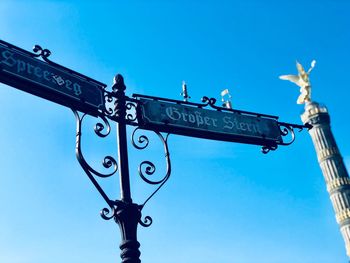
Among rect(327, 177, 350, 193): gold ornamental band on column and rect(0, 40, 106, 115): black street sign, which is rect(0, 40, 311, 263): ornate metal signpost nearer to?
rect(0, 40, 106, 115): black street sign

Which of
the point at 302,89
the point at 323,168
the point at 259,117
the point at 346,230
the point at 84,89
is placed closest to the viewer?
the point at 84,89

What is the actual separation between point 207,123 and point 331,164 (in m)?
35.3

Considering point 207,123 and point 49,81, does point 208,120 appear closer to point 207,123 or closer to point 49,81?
point 207,123

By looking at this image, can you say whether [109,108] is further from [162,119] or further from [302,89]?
[302,89]

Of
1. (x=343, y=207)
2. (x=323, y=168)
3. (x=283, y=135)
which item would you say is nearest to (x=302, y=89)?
(x=323, y=168)

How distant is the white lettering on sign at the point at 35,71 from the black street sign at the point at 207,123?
67 cm

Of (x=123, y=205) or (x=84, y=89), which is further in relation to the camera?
(x=84, y=89)

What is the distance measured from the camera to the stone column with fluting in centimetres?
3556

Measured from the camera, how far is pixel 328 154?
3809 centimetres

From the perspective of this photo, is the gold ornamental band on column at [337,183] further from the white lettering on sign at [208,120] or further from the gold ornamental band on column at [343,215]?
the white lettering on sign at [208,120]

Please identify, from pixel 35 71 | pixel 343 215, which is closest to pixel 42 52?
pixel 35 71

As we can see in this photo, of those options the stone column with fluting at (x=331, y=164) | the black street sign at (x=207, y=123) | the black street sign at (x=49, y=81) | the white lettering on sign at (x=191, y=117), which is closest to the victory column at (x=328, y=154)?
the stone column with fluting at (x=331, y=164)

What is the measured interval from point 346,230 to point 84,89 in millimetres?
34833

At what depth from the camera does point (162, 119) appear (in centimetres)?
449
